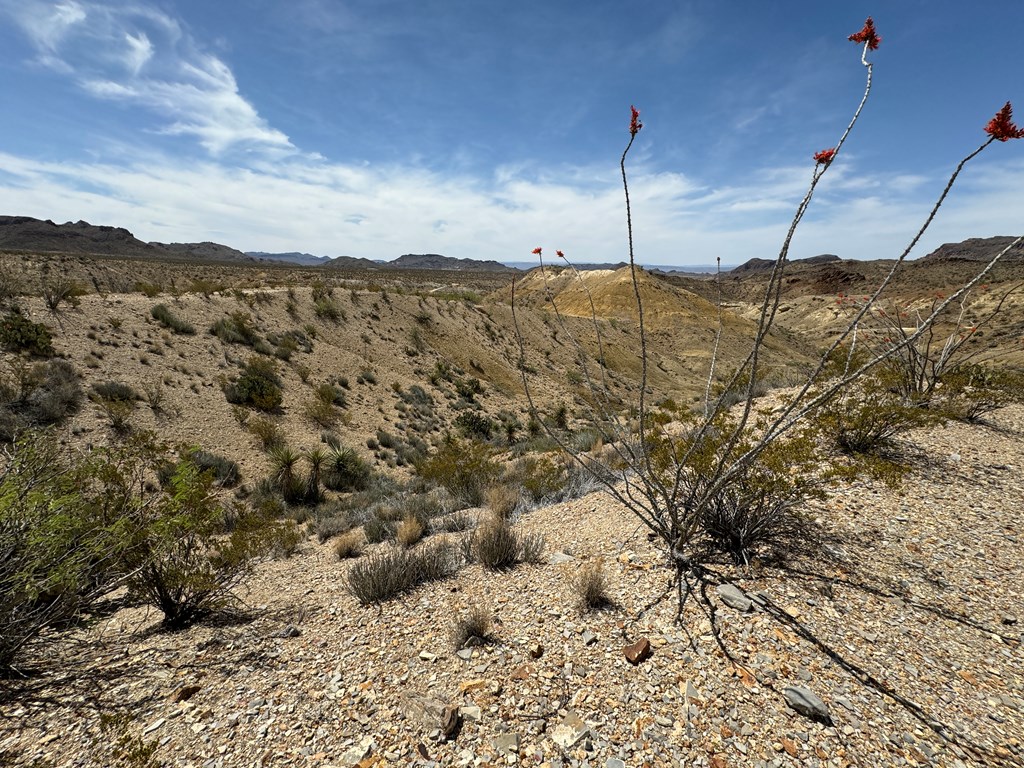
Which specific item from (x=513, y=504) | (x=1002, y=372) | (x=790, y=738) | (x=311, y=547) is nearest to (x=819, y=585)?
(x=790, y=738)

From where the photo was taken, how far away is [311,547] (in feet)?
23.6

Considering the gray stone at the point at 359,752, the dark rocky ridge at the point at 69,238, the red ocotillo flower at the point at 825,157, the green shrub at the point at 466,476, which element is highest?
the dark rocky ridge at the point at 69,238

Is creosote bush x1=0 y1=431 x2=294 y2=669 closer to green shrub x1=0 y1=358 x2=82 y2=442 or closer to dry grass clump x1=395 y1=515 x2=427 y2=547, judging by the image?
dry grass clump x1=395 y1=515 x2=427 y2=547

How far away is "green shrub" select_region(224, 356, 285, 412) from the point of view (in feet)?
47.0

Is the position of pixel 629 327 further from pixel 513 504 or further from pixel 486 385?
pixel 513 504

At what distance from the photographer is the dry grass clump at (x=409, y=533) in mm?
6180

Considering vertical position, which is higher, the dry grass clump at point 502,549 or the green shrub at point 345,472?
the dry grass clump at point 502,549

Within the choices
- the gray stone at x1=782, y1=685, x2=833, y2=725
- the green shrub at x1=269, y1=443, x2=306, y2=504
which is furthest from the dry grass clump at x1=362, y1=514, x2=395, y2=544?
the gray stone at x1=782, y1=685, x2=833, y2=725

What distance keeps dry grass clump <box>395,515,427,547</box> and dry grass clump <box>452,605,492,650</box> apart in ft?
8.96

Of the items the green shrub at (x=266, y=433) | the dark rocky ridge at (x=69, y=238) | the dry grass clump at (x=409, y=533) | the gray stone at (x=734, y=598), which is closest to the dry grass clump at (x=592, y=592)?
the gray stone at (x=734, y=598)

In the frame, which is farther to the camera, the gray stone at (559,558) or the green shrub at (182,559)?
the gray stone at (559,558)

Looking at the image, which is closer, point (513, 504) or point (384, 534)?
point (384, 534)

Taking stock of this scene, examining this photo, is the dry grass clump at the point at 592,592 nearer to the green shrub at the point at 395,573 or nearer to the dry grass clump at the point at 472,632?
the dry grass clump at the point at 472,632

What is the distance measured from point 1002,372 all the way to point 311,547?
13286mm
